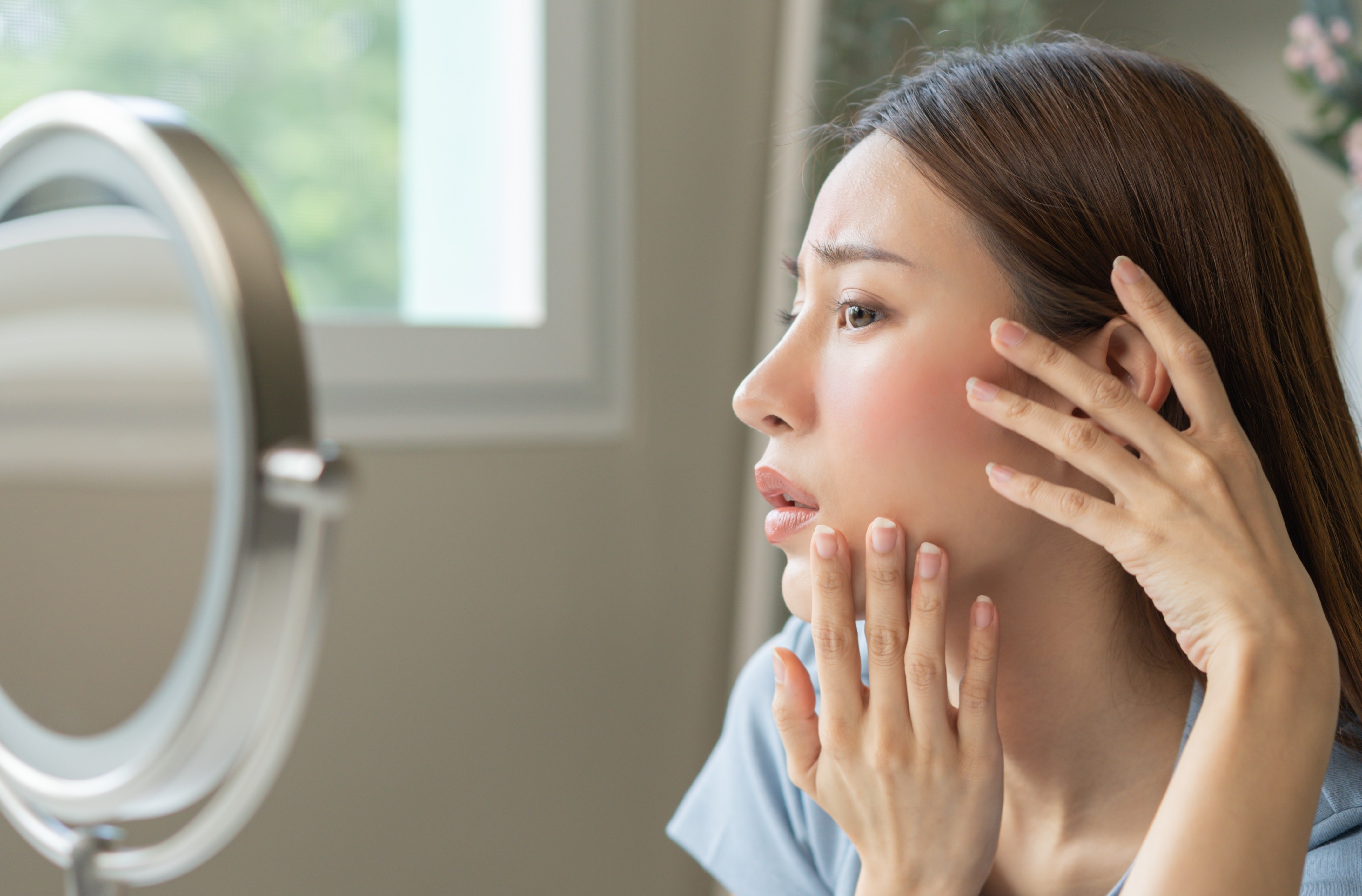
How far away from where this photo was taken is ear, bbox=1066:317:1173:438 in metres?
0.74

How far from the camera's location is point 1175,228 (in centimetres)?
74

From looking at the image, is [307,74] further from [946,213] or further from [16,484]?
[16,484]

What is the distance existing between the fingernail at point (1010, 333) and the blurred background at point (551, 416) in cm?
84

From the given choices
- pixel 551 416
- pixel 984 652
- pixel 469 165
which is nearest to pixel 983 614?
pixel 984 652

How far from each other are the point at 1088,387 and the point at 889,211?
182 mm

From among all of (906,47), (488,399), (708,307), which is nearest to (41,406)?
(488,399)

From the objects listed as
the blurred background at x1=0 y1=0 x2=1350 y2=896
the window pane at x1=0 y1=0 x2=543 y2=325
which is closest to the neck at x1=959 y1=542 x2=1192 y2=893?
the blurred background at x1=0 y1=0 x2=1350 y2=896

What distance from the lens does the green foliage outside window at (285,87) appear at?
4.10 feet

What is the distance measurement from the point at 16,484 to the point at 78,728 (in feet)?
0.32

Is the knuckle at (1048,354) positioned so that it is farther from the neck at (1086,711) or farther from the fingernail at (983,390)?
the neck at (1086,711)

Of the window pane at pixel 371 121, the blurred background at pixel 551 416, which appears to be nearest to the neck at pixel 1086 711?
the blurred background at pixel 551 416

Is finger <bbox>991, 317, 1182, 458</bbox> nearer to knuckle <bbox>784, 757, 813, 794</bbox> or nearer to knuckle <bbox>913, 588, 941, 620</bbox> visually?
knuckle <bbox>913, 588, 941, 620</bbox>

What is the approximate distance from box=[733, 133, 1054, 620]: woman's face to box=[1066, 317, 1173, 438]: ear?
2.7 inches

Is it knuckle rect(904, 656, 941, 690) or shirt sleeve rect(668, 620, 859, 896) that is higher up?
knuckle rect(904, 656, 941, 690)
